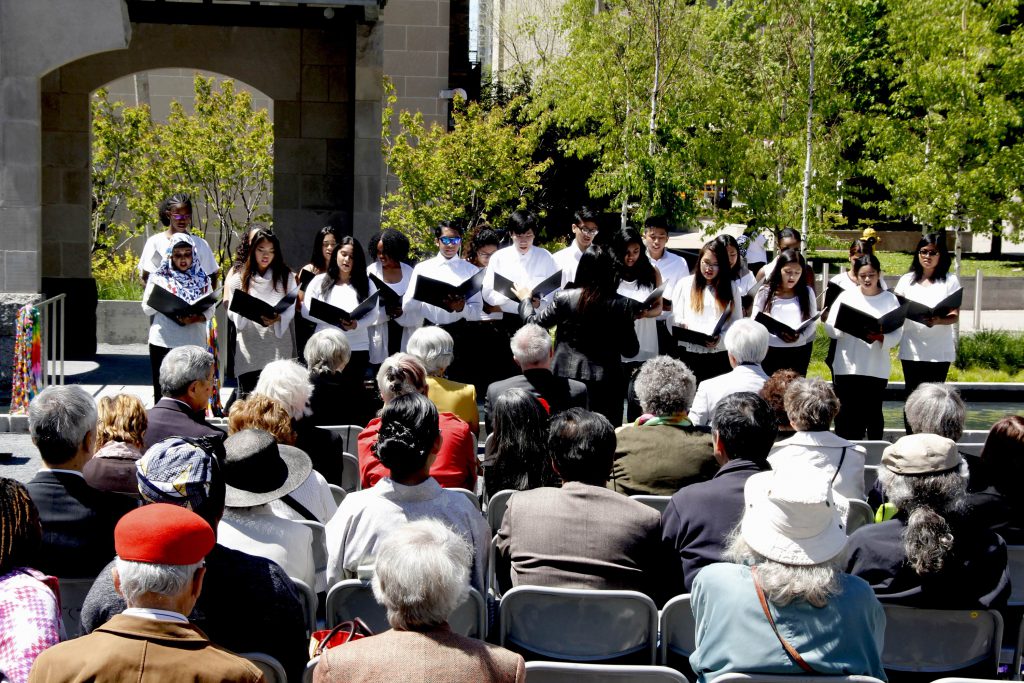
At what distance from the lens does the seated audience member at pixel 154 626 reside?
9.68 feet

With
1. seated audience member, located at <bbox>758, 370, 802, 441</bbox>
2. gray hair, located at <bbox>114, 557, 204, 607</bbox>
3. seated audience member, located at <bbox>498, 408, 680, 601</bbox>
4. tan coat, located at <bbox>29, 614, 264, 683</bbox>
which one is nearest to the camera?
tan coat, located at <bbox>29, 614, 264, 683</bbox>

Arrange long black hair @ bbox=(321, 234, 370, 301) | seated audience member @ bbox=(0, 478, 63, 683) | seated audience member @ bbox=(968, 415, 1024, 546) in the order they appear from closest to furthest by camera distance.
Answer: seated audience member @ bbox=(0, 478, 63, 683)
seated audience member @ bbox=(968, 415, 1024, 546)
long black hair @ bbox=(321, 234, 370, 301)

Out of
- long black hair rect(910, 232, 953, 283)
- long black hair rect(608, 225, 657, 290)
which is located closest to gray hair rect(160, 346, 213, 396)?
long black hair rect(608, 225, 657, 290)

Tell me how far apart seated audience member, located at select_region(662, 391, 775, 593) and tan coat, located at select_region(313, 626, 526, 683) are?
57.6 inches

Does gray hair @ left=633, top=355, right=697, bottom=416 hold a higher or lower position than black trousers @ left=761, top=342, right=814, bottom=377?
higher

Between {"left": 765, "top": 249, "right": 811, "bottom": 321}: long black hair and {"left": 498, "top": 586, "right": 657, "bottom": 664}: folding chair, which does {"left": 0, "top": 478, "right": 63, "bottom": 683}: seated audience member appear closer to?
{"left": 498, "top": 586, "right": 657, "bottom": 664}: folding chair

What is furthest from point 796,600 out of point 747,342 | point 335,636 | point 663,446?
point 747,342

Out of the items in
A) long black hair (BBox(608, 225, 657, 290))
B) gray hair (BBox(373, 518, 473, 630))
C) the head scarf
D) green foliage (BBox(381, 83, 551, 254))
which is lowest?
gray hair (BBox(373, 518, 473, 630))

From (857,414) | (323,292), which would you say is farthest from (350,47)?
(857,414)

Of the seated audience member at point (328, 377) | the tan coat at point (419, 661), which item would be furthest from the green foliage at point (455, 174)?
the tan coat at point (419, 661)

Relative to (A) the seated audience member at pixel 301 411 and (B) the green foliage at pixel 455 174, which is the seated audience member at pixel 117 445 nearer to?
(A) the seated audience member at pixel 301 411

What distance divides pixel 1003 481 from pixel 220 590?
11.1 ft

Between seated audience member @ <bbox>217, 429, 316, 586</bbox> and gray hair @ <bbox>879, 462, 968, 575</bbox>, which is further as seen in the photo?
seated audience member @ <bbox>217, 429, 316, 586</bbox>

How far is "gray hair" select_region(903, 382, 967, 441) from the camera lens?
19.0ft
